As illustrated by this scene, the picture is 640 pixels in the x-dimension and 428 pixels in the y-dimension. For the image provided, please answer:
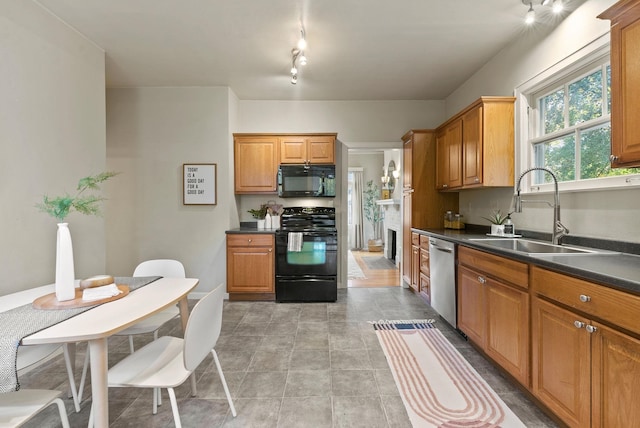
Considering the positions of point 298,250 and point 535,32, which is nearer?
point 535,32

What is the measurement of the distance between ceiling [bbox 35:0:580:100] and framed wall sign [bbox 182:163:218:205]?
1.07 m

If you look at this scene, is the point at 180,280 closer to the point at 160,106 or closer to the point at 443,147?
A: the point at 160,106

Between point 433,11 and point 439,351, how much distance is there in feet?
9.07

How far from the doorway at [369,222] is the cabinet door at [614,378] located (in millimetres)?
4154

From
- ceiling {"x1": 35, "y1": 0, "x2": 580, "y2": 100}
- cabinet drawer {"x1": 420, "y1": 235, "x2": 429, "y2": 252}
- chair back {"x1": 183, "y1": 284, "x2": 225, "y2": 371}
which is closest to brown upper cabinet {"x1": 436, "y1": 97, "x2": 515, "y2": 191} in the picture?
ceiling {"x1": 35, "y1": 0, "x2": 580, "y2": 100}

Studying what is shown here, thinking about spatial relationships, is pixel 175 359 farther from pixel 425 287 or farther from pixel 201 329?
pixel 425 287

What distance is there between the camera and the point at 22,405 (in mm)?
1099

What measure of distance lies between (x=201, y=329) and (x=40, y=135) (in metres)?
2.12

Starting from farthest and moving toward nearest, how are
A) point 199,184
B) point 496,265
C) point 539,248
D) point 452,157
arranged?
1. point 199,184
2. point 452,157
3. point 539,248
4. point 496,265

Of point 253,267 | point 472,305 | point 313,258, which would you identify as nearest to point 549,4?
point 472,305

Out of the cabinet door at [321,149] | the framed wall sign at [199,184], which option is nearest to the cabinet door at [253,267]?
the framed wall sign at [199,184]

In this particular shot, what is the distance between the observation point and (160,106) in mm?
3867

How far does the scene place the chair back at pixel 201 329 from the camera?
4.12 ft

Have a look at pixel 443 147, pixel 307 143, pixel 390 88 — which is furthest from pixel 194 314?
pixel 390 88
